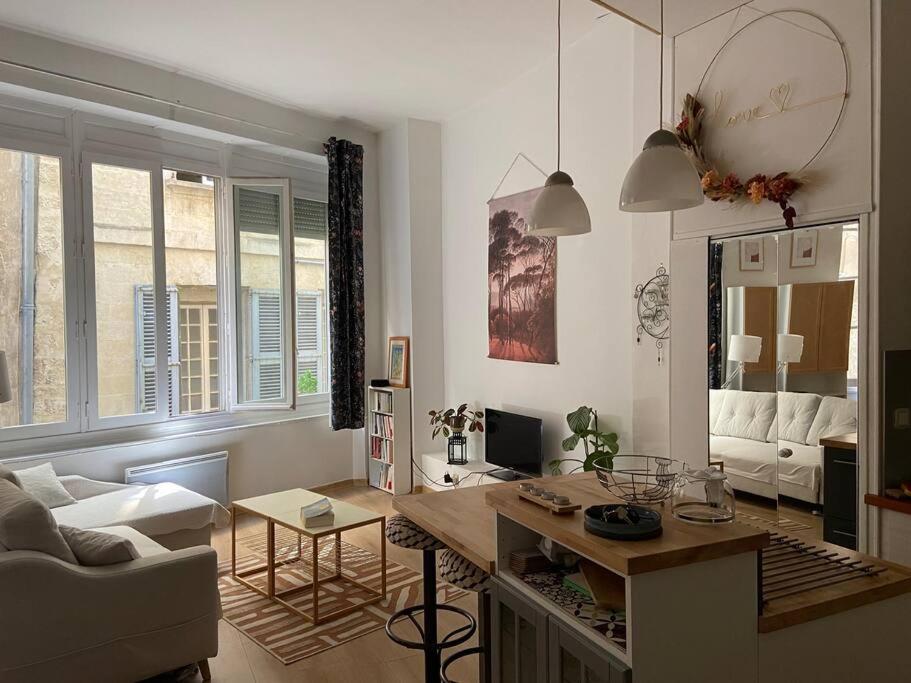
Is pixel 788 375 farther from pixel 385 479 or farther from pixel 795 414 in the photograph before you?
pixel 385 479

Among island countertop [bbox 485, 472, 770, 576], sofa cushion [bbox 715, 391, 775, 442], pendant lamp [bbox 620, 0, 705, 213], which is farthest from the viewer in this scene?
sofa cushion [bbox 715, 391, 775, 442]

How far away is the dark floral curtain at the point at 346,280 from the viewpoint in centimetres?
543

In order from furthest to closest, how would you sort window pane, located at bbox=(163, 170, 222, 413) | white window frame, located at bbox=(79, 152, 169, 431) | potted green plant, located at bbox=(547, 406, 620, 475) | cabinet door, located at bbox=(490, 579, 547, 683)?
window pane, located at bbox=(163, 170, 222, 413)
white window frame, located at bbox=(79, 152, 169, 431)
potted green plant, located at bbox=(547, 406, 620, 475)
cabinet door, located at bbox=(490, 579, 547, 683)

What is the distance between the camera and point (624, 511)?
1435 mm

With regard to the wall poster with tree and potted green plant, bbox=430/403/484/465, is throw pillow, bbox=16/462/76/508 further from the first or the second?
the wall poster with tree

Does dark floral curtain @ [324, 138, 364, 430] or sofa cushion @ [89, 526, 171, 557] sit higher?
dark floral curtain @ [324, 138, 364, 430]

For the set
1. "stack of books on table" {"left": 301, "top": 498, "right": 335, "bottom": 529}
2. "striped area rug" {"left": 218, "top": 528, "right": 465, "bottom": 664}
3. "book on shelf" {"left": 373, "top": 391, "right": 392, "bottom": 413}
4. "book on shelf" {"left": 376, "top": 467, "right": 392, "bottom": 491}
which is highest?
"book on shelf" {"left": 373, "top": 391, "right": 392, "bottom": 413}

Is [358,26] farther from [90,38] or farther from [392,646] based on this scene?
[392,646]

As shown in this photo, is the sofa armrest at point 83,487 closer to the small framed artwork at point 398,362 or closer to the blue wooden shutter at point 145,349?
the blue wooden shutter at point 145,349

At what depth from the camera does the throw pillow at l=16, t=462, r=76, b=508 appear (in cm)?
358

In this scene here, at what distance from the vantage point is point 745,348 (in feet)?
9.49

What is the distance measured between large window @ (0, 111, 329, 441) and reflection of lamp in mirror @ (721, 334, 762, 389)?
3.59 m

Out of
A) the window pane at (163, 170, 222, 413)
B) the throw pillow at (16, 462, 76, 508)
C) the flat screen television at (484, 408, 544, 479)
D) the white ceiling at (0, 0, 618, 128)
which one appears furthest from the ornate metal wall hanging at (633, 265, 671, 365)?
the throw pillow at (16, 462, 76, 508)

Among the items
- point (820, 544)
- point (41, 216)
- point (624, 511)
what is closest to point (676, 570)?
point (624, 511)
